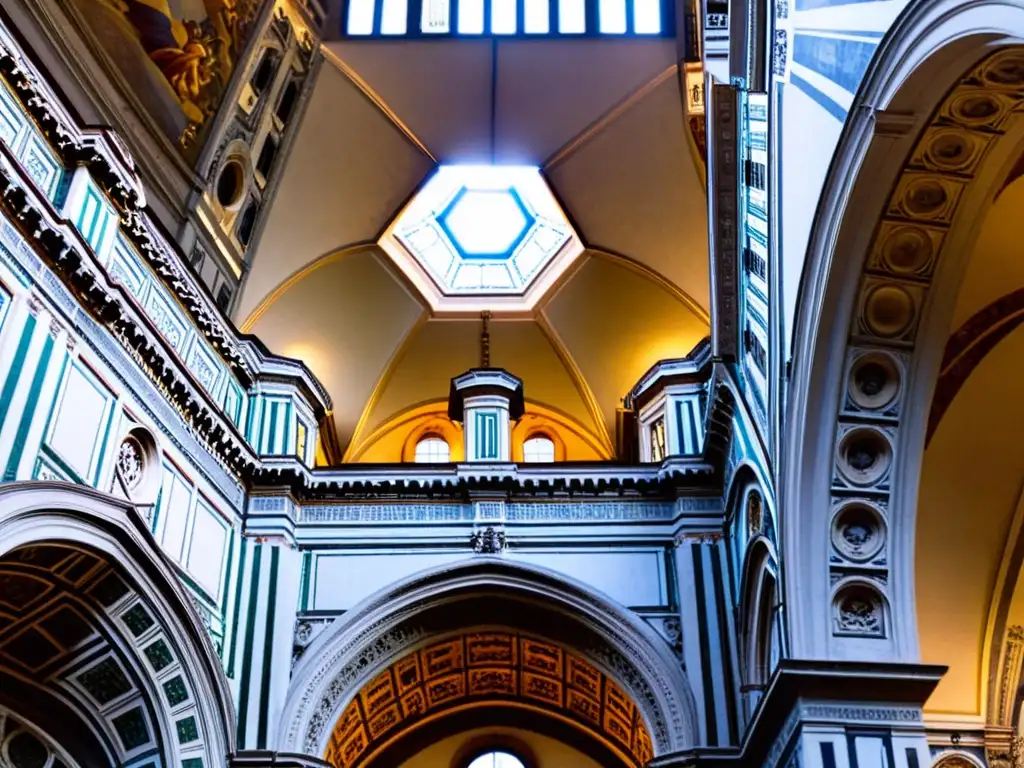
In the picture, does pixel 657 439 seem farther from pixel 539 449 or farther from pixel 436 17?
pixel 436 17

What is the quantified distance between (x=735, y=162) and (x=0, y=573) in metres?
8.50

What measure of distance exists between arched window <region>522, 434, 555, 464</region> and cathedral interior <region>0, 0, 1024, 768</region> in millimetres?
60

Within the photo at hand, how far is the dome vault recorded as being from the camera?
805 inches

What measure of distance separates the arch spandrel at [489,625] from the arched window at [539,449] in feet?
16.8

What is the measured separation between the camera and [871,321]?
9938mm

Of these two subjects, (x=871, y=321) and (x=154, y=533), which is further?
(x=154, y=533)

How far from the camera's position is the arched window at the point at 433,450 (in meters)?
20.4

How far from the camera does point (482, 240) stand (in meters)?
21.4

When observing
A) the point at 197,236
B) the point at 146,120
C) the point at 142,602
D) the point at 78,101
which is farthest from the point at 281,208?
the point at 142,602

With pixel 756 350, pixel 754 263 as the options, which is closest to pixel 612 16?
pixel 754 263

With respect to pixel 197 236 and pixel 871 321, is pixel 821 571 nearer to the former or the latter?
pixel 871 321

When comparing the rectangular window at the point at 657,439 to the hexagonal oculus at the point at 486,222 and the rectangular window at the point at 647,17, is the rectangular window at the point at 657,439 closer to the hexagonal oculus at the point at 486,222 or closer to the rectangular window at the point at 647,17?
the hexagonal oculus at the point at 486,222

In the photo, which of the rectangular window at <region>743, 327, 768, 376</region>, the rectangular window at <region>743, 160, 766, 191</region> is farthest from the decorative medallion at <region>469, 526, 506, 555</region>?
the rectangular window at <region>743, 160, 766, 191</region>

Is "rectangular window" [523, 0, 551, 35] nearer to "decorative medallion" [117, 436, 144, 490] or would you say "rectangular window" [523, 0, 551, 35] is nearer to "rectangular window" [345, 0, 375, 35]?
"rectangular window" [345, 0, 375, 35]
